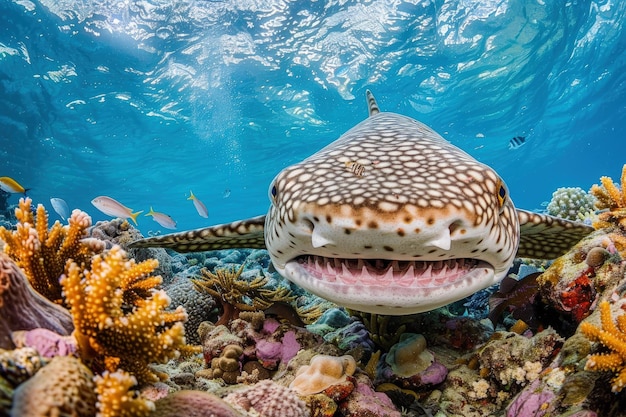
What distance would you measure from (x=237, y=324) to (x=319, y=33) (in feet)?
63.2

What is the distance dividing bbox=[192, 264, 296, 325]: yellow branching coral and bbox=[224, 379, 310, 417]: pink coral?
Answer: 7.03 ft

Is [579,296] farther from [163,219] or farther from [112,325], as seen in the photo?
[163,219]

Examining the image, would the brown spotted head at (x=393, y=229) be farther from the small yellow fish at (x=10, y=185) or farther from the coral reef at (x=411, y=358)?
the small yellow fish at (x=10, y=185)

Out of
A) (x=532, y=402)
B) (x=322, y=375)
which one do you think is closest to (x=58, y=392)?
(x=322, y=375)

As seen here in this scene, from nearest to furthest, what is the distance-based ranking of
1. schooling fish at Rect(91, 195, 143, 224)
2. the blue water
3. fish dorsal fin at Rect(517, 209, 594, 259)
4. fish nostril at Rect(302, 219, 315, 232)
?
fish nostril at Rect(302, 219, 315, 232) → fish dorsal fin at Rect(517, 209, 594, 259) → schooling fish at Rect(91, 195, 143, 224) → the blue water

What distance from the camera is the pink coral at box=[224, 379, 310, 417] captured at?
216 cm

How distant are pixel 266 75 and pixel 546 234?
21896mm

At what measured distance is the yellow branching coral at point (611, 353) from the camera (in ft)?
5.57

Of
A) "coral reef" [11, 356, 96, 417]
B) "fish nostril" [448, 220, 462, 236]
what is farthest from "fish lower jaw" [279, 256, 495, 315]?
"coral reef" [11, 356, 96, 417]

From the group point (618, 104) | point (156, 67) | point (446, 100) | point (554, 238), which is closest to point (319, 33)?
point (156, 67)

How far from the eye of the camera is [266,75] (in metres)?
23.2

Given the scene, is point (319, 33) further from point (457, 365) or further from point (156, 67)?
point (457, 365)

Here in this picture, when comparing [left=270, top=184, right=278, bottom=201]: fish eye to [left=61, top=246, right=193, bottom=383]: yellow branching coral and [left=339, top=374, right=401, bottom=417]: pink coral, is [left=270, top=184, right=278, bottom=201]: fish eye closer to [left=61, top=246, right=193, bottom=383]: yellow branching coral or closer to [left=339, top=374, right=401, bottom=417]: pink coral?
[left=61, top=246, right=193, bottom=383]: yellow branching coral

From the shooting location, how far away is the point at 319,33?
64.9 feet
